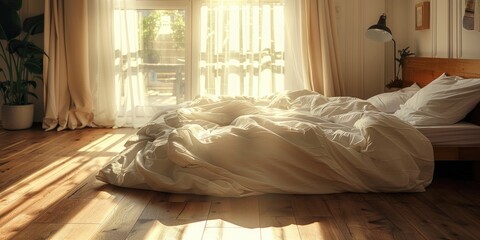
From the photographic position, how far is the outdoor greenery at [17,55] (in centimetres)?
582

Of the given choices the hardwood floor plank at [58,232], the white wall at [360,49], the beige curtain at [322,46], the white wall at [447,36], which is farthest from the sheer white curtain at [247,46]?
the hardwood floor plank at [58,232]

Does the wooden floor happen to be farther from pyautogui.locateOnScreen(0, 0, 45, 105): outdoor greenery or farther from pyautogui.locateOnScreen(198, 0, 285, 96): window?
A: pyautogui.locateOnScreen(198, 0, 285, 96): window

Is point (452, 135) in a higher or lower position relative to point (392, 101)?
lower

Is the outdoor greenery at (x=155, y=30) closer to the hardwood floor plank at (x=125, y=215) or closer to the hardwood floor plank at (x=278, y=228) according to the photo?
the hardwood floor plank at (x=125, y=215)

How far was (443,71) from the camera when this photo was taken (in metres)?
4.52

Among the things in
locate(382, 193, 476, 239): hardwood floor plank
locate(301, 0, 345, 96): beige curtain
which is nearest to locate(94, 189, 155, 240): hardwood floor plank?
locate(382, 193, 476, 239): hardwood floor plank

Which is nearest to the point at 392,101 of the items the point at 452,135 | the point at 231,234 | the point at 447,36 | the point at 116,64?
the point at 447,36

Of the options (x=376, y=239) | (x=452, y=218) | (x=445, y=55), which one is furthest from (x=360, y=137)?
(x=445, y=55)

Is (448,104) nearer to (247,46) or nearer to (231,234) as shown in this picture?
(231,234)

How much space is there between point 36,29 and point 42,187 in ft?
10.7

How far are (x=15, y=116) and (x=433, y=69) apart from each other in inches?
175

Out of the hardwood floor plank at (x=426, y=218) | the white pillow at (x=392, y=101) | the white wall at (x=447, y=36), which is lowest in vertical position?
the hardwood floor plank at (x=426, y=218)

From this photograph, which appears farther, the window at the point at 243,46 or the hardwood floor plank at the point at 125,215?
the window at the point at 243,46

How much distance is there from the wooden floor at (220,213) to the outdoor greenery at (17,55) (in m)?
2.50
